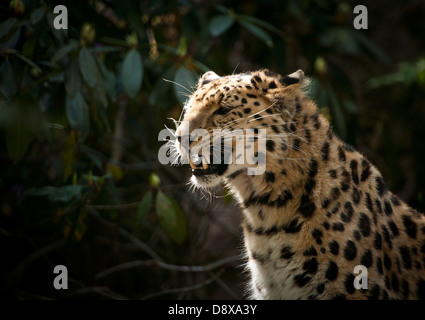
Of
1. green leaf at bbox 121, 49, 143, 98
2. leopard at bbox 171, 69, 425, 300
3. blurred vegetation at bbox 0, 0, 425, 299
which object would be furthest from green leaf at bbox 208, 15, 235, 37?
leopard at bbox 171, 69, 425, 300

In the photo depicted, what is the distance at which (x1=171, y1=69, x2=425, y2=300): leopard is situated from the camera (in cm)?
325

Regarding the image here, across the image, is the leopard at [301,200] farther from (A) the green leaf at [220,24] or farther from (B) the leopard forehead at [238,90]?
(A) the green leaf at [220,24]

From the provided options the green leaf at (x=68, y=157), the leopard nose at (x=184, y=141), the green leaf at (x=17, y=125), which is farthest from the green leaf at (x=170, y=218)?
the leopard nose at (x=184, y=141)

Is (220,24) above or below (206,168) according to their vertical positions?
above

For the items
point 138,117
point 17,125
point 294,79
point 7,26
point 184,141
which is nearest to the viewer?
point 184,141

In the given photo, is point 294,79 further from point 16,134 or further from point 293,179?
point 16,134

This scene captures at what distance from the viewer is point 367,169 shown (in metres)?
3.64

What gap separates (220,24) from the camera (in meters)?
5.48

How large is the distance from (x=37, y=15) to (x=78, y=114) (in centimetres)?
84

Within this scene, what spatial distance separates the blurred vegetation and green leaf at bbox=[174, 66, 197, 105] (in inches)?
0.6

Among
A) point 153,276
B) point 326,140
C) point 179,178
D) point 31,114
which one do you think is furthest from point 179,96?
point 153,276

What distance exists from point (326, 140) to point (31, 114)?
7.30ft

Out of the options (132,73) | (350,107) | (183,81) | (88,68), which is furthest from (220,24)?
(350,107)
